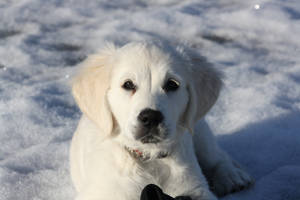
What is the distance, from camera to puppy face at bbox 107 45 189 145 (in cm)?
275

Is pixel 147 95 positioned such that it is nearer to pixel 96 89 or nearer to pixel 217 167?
pixel 96 89

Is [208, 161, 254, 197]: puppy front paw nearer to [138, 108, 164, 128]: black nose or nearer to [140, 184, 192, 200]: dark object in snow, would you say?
[140, 184, 192, 200]: dark object in snow

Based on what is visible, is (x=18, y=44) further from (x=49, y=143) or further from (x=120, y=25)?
(x=49, y=143)

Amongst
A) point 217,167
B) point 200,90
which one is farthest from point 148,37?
point 200,90

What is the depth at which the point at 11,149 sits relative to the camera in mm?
4164

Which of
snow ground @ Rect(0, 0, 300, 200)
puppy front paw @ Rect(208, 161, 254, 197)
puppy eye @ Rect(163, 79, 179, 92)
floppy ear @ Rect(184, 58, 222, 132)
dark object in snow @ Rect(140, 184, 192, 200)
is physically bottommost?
snow ground @ Rect(0, 0, 300, 200)

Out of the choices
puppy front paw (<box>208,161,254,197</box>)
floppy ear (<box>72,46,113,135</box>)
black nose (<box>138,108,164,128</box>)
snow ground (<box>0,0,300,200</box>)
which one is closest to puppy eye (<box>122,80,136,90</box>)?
floppy ear (<box>72,46,113,135</box>)

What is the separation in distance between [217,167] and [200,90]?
1.04 metres

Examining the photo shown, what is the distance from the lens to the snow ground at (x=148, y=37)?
12.7 feet

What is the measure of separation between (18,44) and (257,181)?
3930 millimetres

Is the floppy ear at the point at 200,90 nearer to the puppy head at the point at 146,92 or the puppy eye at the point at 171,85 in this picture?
the puppy head at the point at 146,92

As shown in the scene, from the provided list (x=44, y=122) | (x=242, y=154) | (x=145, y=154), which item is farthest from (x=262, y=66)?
(x=145, y=154)

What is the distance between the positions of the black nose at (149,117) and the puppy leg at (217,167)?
125cm

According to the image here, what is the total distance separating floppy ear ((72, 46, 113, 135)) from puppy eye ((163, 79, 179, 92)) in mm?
383
